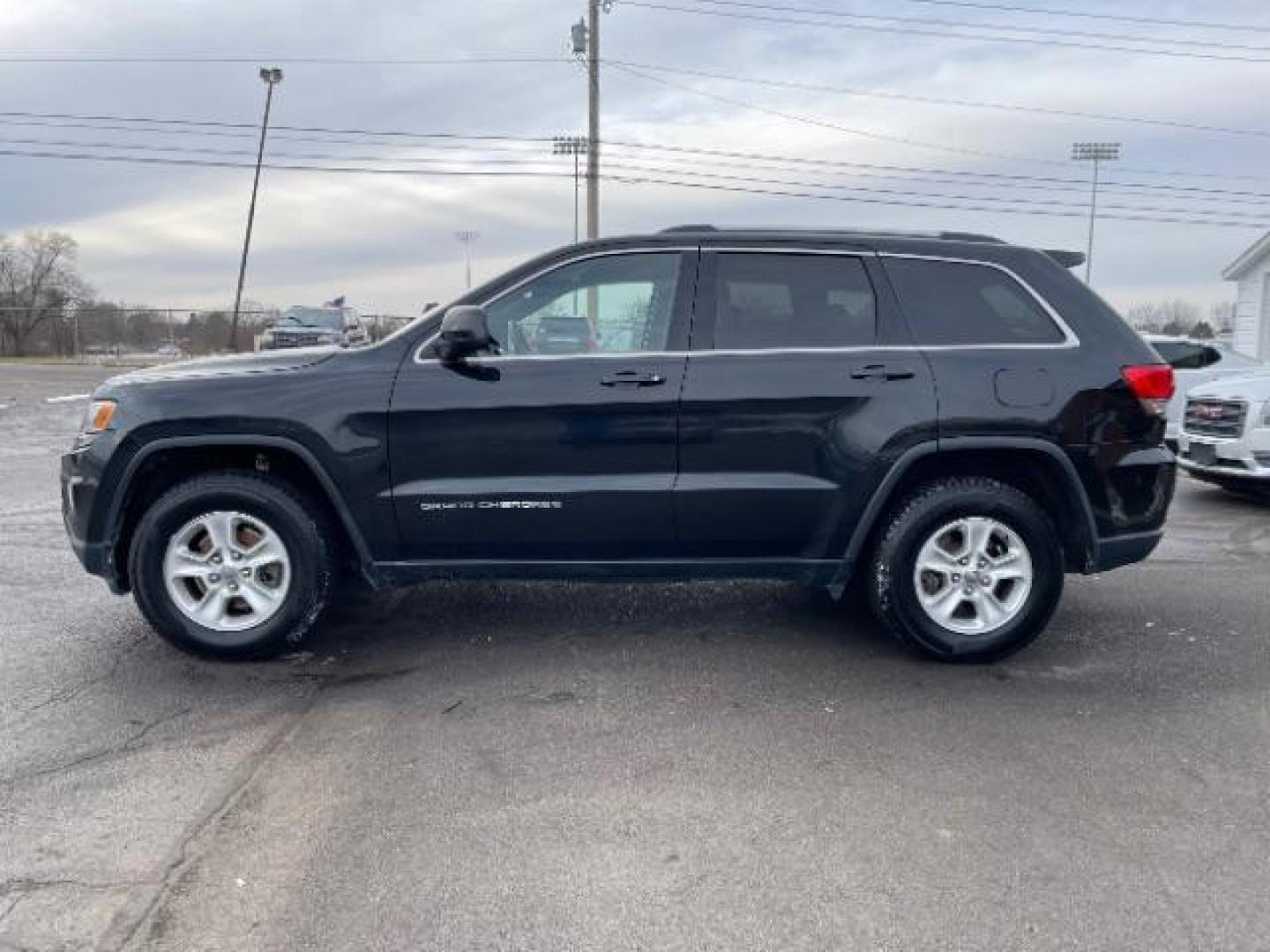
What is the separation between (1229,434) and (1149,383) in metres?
5.20

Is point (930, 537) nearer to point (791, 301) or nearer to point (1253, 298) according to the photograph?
point (791, 301)

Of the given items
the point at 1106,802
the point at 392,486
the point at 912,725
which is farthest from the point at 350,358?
the point at 1106,802

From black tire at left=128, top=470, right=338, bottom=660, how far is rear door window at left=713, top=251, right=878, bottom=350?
1.98 m

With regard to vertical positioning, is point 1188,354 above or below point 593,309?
below

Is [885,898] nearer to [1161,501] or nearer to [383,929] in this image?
[383,929]

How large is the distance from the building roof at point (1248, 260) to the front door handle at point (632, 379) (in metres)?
26.5

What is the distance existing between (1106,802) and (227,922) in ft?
8.73

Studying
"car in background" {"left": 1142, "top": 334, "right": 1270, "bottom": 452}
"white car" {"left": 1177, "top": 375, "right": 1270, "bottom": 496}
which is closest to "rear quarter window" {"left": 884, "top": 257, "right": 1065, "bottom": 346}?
"white car" {"left": 1177, "top": 375, "right": 1270, "bottom": 496}

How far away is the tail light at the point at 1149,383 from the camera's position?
4539 millimetres

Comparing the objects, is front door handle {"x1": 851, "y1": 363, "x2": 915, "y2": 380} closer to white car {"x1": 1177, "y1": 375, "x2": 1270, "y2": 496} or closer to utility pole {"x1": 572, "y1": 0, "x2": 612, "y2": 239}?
white car {"x1": 1177, "y1": 375, "x2": 1270, "y2": 496}

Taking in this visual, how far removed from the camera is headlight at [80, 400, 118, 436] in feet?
14.8

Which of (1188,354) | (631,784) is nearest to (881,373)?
(631,784)

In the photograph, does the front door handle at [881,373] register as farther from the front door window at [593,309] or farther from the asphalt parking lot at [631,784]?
the asphalt parking lot at [631,784]

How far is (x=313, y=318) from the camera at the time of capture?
26016 millimetres
